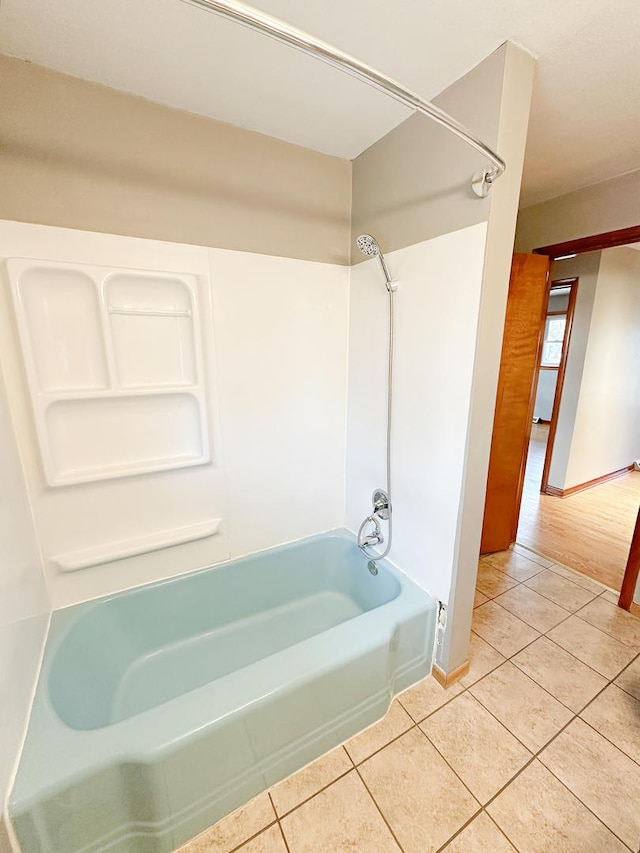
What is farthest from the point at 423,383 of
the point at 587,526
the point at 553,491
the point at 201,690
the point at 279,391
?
the point at 553,491

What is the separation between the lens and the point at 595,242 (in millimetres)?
2154

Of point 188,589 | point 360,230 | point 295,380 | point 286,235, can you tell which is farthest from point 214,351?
point 188,589

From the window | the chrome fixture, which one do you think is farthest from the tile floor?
the window

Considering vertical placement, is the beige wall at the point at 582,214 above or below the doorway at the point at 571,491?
above

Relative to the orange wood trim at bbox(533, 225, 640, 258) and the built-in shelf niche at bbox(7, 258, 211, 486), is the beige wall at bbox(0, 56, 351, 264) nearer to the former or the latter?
the built-in shelf niche at bbox(7, 258, 211, 486)

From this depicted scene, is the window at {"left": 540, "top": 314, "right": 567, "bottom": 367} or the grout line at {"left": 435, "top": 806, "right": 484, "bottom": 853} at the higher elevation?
the window at {"left": 540, "top": 314, "right": 567, "bottom": 367}

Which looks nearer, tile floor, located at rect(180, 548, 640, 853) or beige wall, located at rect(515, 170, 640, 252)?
tile floor, located at rect(180, 548, 640, 853)

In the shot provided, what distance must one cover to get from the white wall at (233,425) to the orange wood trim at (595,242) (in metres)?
1.61

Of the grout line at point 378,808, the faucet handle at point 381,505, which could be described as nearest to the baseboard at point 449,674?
the grout line at point 378,808

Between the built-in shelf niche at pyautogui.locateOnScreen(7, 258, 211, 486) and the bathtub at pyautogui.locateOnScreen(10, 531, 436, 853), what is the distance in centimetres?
67

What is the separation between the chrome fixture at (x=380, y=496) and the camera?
58.9 inches

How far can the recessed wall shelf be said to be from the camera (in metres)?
1.47

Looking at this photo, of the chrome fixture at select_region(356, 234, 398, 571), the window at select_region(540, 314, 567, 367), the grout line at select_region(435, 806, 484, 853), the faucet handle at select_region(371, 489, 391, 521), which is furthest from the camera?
the window at select_region(540, 314, 567, 367)

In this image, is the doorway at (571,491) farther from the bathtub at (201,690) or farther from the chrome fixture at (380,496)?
the bathtub at (201,690)
